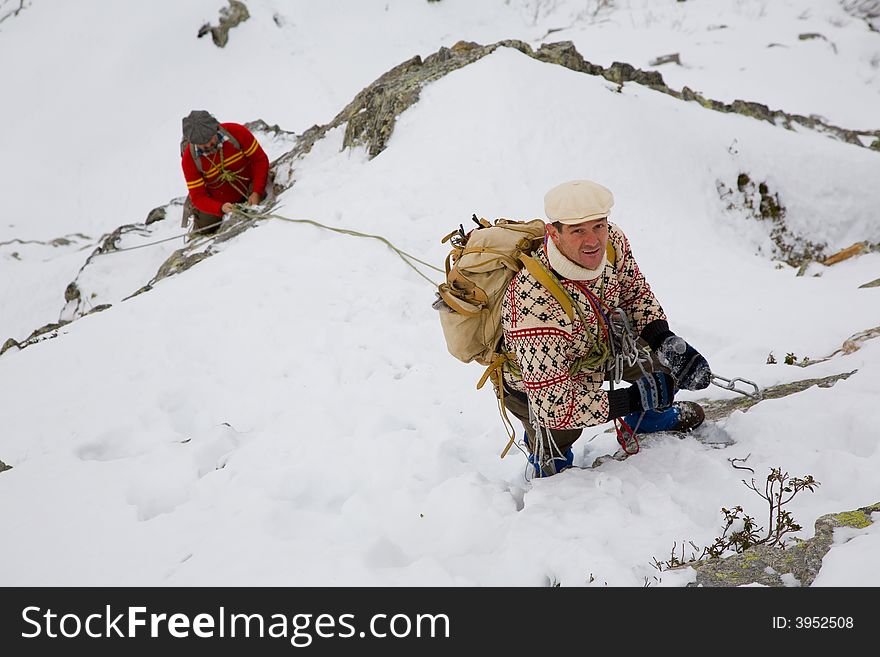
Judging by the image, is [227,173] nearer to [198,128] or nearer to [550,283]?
[198,128]

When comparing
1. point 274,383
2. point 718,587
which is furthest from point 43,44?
point 718,587

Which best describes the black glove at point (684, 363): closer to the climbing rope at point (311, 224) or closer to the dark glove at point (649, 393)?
the dark glove at point (649, 393)

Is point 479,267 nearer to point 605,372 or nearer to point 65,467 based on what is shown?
point 605,372

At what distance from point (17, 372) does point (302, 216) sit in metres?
3.42

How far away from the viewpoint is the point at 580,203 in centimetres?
271

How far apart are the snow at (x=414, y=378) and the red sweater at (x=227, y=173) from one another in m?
0.69

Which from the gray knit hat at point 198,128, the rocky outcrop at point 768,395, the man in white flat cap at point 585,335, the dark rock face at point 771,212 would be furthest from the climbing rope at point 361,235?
the dark rock face at point 771,212

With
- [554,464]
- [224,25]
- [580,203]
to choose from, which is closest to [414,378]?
[554,464]

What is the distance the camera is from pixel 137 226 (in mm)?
10750

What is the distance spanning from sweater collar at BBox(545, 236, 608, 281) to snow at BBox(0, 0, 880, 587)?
3.99 feet

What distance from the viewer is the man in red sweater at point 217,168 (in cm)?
853

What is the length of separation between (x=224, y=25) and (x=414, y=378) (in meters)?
18.6

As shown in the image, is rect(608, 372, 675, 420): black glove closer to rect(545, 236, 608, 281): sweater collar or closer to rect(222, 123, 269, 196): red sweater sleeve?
rect(545, 236, 608, 281): sweater collar

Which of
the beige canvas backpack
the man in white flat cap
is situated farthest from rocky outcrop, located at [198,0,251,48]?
the man in white flat cap
